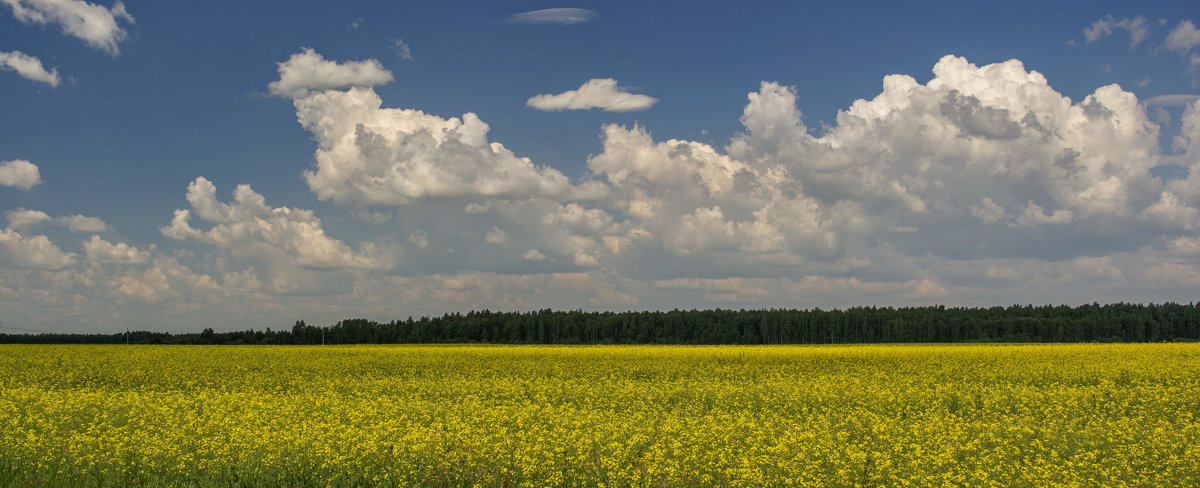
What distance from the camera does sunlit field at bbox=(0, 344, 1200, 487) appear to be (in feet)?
43.9

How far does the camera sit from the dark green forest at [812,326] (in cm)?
12038

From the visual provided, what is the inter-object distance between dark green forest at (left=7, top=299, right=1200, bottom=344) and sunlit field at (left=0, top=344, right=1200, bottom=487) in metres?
90.3

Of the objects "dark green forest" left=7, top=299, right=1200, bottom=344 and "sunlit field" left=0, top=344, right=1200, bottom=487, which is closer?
"sunlit field" left=0, top=344, right=1200, bottom=487

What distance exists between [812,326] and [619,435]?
121549mm

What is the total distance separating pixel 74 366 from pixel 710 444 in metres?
36.4

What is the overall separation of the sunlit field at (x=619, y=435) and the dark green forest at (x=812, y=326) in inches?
3554

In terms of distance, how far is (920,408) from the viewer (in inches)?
934

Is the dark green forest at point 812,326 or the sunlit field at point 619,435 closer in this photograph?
the sunlit field at point 619,435

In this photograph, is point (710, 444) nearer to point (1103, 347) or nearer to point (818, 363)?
point (818, 363)

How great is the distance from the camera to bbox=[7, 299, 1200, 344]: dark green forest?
120m

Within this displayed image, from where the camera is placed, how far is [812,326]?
432 feet

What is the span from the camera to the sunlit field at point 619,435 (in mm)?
13391

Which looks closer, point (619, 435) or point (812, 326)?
point (619, 435)

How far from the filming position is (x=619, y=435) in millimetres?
15375
